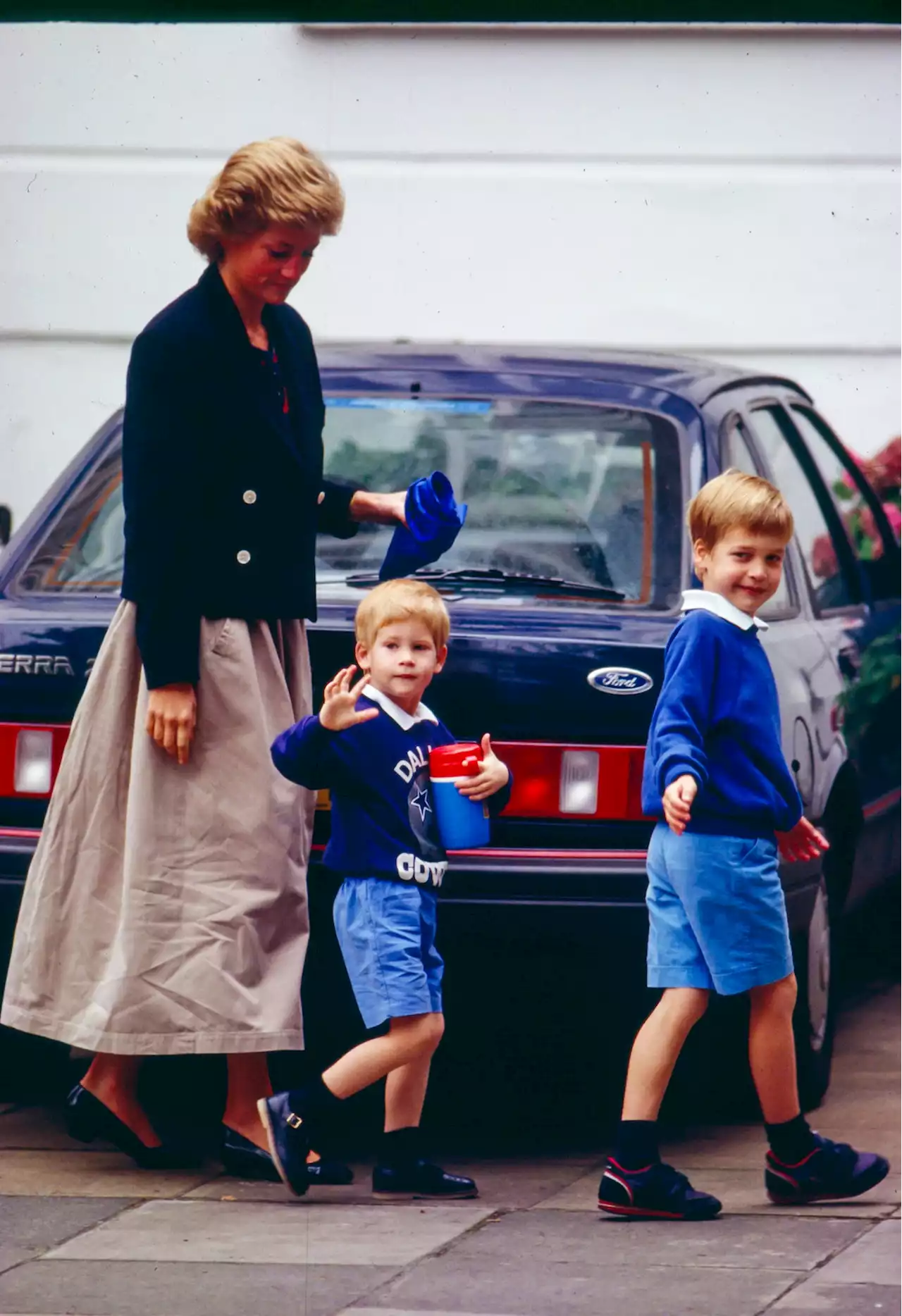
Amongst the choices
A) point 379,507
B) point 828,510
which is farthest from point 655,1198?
A: point 828,510

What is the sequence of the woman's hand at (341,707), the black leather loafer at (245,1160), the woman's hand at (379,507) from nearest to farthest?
the woman's hand at (341,707) → the black leather loafer at (245,1160) → the woman's hand at (379,507)

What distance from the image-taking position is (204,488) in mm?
4754

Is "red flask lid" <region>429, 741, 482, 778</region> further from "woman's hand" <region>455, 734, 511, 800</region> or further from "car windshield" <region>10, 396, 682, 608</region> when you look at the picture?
"car windshield" <region>10, 396, 682, 608</region>

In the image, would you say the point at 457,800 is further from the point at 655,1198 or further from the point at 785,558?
the point at 785,558

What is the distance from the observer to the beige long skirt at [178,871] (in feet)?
15.5

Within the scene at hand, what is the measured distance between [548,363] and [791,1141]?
1913 mm

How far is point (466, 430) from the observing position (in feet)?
18.0

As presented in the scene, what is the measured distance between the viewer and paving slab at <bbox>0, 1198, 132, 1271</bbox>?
14.2 ft

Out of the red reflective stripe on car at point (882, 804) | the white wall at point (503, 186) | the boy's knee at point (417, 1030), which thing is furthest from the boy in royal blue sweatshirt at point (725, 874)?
the white wall at point (503, 186)

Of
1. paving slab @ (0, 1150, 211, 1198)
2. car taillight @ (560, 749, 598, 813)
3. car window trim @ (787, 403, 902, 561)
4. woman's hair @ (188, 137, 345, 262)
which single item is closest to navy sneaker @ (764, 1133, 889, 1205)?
car taillight @ (560, 749, 598, 813)

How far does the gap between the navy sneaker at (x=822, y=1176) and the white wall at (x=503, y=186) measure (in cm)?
546

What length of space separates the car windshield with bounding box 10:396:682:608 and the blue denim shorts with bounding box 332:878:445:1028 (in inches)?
33.5

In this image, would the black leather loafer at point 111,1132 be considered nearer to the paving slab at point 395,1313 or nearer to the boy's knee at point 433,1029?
the boy's knee at point 433,1029

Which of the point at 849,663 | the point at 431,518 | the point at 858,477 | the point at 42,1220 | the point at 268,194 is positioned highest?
the point at 268,194
